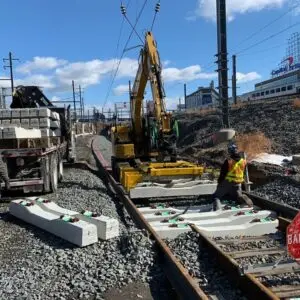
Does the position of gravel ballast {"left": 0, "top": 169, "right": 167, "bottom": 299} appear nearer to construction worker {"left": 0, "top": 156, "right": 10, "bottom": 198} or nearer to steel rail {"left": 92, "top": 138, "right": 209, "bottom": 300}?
steel rail {"left": 92, "top": 138, "right": 209, "bottom": 300}

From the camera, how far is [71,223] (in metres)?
7.23

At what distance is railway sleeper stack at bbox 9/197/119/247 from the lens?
7.00m

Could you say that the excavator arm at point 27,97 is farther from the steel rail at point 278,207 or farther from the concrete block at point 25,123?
the steel rail at point 278,207

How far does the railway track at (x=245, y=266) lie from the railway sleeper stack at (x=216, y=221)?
0.09 meters

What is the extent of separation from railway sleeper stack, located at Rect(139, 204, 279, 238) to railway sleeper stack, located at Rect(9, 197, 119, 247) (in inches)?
33.9

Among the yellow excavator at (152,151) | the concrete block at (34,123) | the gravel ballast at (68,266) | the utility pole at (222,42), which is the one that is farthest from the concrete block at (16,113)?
the utility pole at (222,42)

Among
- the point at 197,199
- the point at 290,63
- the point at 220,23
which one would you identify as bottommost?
the point at 197,199

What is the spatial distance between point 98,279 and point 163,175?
5973mm

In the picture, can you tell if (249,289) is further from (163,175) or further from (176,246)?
(163,175)

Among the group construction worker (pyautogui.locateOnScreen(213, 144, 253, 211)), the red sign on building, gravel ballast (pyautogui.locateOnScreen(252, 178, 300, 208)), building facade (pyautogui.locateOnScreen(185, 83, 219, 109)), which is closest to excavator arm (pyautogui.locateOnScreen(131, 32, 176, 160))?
gravel ballast (pyautogui.locateOnScreen(252, 178, 300, 208))

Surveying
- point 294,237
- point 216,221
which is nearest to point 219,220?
point 216,221

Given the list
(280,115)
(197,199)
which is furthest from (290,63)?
(197,199)

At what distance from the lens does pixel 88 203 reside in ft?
35.9

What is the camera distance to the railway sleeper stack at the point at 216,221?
7575mm
